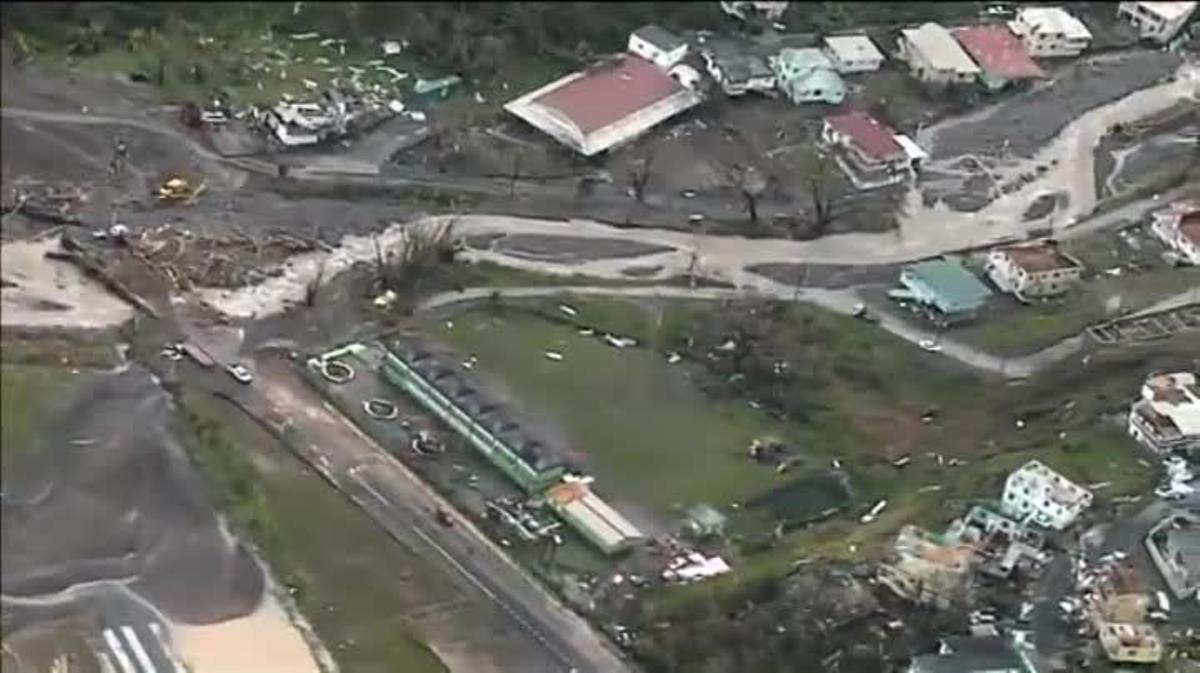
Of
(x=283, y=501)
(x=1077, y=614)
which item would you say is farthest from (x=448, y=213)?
(x=1077, y=614)

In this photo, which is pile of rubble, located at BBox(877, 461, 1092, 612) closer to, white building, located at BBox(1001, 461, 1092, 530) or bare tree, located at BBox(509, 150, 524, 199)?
white building, located at BBox(1001, 461, 1092, 530)

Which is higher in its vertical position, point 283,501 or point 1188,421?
point 1188,421

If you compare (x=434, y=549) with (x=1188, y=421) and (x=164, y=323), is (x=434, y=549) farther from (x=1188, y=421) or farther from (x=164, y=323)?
(x=1188, y=421)

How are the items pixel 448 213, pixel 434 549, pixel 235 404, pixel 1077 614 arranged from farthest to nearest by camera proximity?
pixel 448 213, pixel 235 404, pixel 434 549, pixel 1077 614

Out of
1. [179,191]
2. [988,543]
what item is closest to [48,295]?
[179,191]

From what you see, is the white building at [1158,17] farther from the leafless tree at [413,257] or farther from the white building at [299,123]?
the white building at [299,123]

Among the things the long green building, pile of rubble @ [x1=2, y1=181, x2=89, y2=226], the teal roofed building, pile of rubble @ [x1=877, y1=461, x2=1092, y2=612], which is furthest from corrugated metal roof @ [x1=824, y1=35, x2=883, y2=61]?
pile of rubble @ [x1=2, y1=181, x2=89, y2=226]

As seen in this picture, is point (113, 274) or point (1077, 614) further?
point (113, 274)
